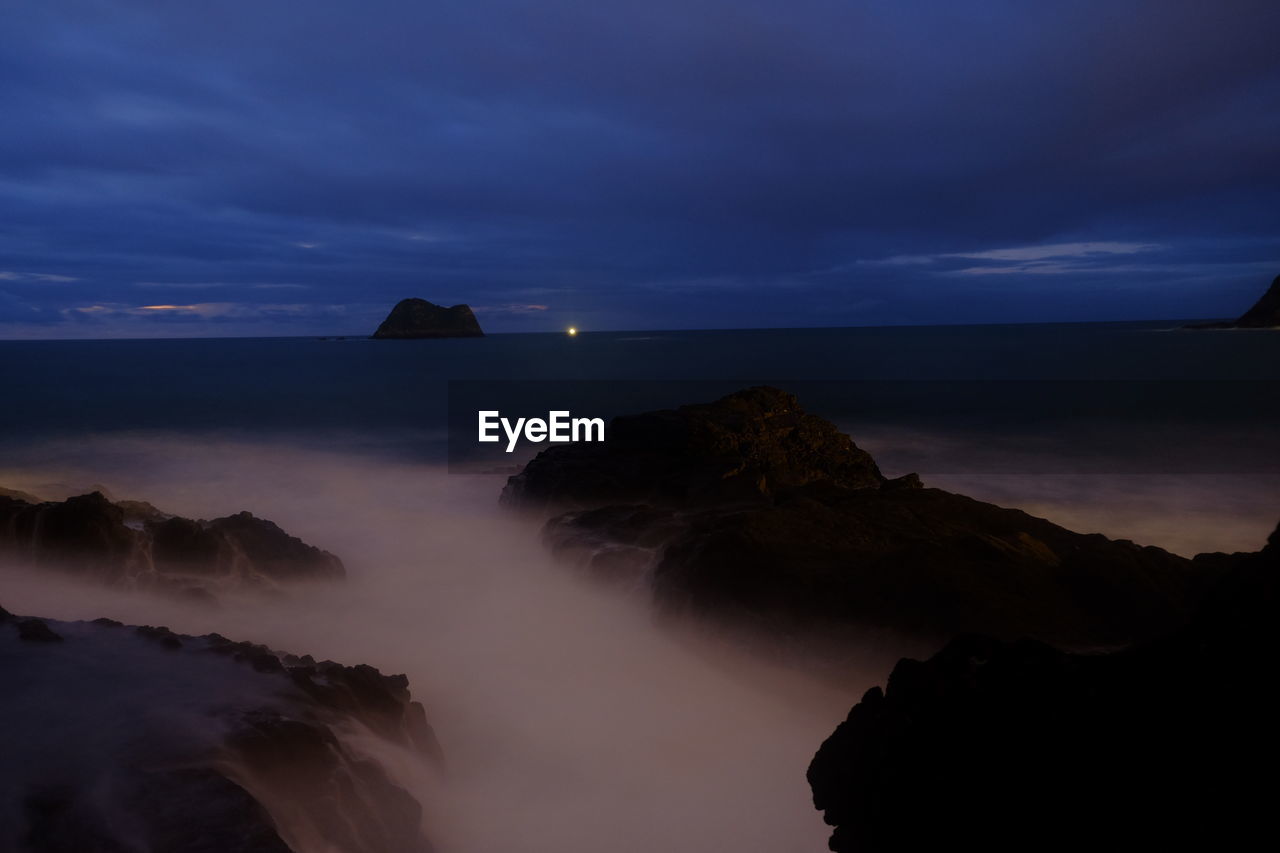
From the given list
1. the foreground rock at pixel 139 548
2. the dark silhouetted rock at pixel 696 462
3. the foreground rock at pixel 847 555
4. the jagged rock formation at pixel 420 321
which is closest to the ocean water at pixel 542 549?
the foreground rock at pixel 139 548

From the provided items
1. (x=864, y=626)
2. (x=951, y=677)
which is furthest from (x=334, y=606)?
(x=951, y=677)

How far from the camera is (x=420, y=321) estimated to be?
622 feet

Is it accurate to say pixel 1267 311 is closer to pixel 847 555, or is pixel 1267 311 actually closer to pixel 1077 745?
pixel 847 555

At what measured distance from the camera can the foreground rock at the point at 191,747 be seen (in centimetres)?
447

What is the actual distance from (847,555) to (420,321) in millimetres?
190553

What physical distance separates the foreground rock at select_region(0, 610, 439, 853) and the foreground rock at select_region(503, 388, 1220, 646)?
14.6 feet

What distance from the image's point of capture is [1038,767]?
3883 millimetres

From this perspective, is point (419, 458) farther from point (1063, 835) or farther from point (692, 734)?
point (1063, 835)

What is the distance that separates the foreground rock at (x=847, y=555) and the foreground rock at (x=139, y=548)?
498cm

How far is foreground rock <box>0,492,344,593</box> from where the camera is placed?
1062 centimetres

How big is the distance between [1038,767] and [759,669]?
558 centimetres

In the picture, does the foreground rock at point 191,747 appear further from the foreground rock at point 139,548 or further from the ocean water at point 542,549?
the foreground rock at point 139,548

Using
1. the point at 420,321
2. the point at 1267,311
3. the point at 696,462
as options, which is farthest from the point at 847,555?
the point at 420,321

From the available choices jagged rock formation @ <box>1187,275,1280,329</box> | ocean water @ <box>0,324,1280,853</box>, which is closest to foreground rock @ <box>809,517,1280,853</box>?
ocean water @ <box>0,324,1280,853</box>
